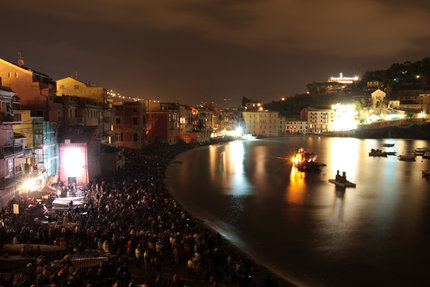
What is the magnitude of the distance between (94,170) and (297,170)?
77.2 ft

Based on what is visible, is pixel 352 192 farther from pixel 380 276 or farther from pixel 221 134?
pixel 221 134

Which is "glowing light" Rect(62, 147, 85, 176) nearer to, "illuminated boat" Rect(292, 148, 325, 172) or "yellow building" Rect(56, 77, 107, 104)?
"yellow building" Rect(56, 77, 107, 104)

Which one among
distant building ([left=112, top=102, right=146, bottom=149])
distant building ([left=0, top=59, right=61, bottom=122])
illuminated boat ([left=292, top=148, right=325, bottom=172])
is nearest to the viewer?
distant building ([left=0, top=59, right=61, bottom=122])

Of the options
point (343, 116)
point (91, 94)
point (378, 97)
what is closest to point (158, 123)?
point (91, 94)

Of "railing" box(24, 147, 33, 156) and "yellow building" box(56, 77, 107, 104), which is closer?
"railing" box(24, 147, 33, 156)

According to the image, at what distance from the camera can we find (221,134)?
94875 mm

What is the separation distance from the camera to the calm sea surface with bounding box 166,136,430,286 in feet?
44.1

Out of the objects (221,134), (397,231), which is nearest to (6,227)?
(397,231)

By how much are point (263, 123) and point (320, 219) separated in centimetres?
8690

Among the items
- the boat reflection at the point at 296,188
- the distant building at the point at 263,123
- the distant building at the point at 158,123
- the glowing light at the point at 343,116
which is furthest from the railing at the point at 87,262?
the glowing light at the point at 343,116

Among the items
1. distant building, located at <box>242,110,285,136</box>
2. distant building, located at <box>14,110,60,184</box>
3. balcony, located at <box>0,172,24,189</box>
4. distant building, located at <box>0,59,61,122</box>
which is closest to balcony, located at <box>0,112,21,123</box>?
distant building, located at <box>14,110,60,184</box>

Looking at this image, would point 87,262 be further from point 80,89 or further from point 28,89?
point 80,89

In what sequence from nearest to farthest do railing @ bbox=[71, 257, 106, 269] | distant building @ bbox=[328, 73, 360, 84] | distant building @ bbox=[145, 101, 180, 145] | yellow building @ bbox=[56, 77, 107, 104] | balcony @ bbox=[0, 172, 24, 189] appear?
railing @ bbox=[71, 257, 106, 269], balcony @ bbox=[0, 172, 24, 189], yellow building @ bbox=[56, 77, 107, 104], distant building @ bbox=[145, 101, 180, 145], distant building @ bbox=[328, 73, 360, 84]

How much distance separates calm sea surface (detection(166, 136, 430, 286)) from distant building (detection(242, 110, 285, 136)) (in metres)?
68.2
